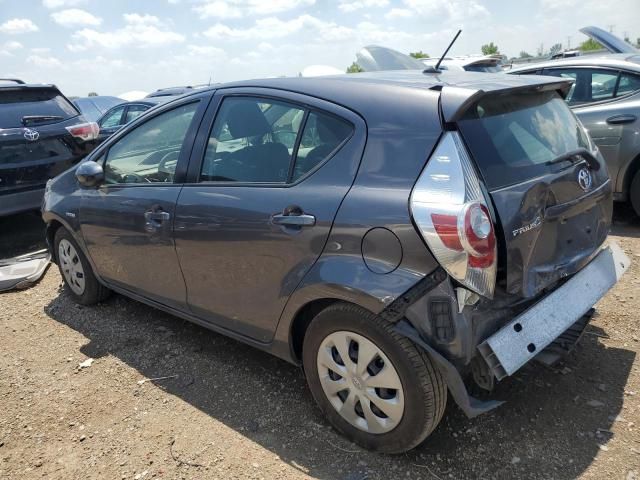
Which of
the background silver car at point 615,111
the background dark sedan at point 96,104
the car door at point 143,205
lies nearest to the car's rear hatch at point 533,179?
the car door at point 143,205

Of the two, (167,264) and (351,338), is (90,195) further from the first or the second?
(351,338)

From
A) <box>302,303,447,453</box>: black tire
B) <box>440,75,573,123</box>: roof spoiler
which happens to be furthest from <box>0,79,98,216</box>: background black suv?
<box>440,75,573,123</box>: roof spoiler

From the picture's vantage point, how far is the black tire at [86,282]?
4.17 meters

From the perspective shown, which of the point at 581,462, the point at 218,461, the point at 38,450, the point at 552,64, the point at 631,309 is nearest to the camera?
the point at 581,462

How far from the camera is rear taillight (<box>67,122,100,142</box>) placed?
6133mm

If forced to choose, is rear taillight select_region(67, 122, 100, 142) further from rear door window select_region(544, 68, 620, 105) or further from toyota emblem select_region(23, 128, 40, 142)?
rear door window select_region(544, 68, 620, 105)

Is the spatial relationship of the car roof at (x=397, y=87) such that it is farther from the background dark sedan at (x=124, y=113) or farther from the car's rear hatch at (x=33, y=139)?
the background dark sedan at (x=124, y=113)

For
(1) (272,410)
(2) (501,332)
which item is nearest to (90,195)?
(1) (272,410)

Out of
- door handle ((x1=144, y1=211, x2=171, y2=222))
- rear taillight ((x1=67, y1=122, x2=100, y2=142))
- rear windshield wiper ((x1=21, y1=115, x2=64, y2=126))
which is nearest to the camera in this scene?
door handle ((x1=144, y1=211, x2=171, y2=222))

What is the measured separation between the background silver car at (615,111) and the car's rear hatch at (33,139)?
5394 mm

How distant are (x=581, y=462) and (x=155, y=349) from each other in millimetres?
2599

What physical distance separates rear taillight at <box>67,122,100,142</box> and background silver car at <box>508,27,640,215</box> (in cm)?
523

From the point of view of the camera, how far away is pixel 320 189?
96.4 inches

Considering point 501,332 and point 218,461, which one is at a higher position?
point 501,332
